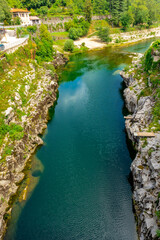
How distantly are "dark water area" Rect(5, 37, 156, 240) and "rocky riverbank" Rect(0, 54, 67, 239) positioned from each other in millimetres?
2356

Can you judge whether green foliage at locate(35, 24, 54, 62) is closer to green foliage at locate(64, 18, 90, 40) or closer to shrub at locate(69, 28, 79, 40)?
shrub at locate(69, 28, 79, 40)

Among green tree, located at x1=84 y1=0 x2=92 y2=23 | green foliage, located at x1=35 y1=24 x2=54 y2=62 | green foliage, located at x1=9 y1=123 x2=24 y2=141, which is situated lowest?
green foliage, located at x1=9 y1=123 x2=24 y2=141

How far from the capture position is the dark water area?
24078mm

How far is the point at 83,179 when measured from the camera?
101 ft

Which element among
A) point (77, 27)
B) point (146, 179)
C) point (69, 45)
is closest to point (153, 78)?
point (146, 179)

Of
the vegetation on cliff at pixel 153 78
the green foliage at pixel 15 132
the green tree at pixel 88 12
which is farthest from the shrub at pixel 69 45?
the green foliage at pixel 15 132

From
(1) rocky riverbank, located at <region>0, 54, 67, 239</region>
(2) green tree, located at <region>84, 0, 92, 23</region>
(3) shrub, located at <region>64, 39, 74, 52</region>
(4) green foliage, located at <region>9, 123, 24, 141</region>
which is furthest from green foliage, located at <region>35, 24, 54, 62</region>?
(2) green tree, located at <region>84, 0, 92, 23</region>

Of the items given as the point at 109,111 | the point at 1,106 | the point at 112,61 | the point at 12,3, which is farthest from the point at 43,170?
the point at 12,3

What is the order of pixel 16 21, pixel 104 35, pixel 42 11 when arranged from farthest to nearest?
pixel 42 11, pixel 104 35, pixel 16 21

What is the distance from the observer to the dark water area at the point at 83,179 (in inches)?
948

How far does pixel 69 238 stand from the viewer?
2308 centimetres

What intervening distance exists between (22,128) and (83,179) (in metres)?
17.0

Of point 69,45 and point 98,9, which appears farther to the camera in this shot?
point 98,9

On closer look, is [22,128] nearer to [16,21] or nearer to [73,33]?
[16,21]
